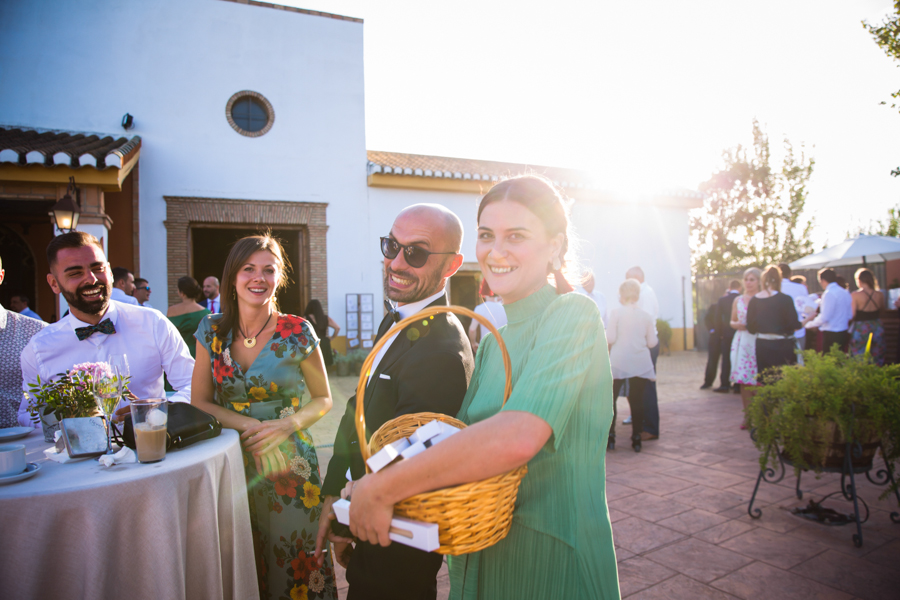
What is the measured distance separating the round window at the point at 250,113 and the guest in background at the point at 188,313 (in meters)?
7.35

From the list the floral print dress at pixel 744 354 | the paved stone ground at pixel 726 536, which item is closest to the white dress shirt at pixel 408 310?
the paved stone ground at pixel 726 536

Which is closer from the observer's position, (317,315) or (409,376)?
(409,376)

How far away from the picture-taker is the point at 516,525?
123 centimetres

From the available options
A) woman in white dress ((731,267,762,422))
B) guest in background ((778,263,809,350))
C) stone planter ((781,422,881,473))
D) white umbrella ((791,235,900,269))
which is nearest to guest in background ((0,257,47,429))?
stone planter ((781,422,881,473))

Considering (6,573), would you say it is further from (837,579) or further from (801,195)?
(801,195)

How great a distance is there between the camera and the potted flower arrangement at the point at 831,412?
3.03 metres

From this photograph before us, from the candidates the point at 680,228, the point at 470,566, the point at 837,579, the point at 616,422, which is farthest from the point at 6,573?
the point at 680,228

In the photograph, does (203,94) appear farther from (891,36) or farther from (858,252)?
(858,252)

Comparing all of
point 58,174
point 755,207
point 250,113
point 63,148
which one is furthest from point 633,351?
point 755,207

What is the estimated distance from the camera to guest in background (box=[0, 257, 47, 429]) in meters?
2.66

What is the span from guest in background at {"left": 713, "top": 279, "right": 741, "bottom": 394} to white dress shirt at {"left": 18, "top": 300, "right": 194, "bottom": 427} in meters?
8.14

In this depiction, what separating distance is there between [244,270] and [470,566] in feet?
5.79

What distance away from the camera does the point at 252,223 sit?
11070 millimetres

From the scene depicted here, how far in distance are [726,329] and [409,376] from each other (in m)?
8.35
